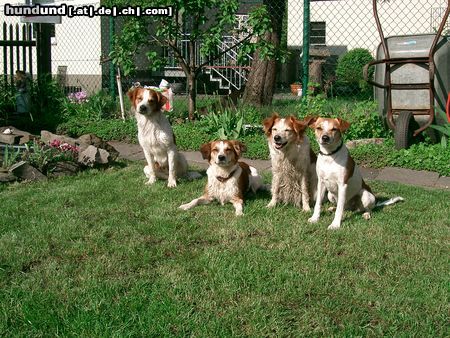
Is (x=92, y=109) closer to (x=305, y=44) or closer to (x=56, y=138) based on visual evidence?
(x=56, y=138)

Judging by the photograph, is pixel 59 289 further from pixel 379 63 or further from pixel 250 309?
pixel 379 63

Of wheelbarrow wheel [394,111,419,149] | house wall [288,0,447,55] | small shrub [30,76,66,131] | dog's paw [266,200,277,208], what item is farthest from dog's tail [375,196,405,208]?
house wall [288,0,447,55]

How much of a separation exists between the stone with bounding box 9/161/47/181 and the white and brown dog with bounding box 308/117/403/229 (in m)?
3.37

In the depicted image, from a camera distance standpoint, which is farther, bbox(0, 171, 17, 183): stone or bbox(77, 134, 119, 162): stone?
bbox(77, 134, 119, 162): stone

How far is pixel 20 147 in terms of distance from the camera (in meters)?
7.52

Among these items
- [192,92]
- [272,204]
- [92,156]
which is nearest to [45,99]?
[192,92]

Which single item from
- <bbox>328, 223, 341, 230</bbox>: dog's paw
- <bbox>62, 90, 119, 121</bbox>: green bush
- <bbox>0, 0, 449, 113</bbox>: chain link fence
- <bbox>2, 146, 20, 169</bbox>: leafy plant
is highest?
<bbox>0, 0, 449, 113</bbox>: chain link fence

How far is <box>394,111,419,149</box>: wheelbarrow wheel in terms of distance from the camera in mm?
7578

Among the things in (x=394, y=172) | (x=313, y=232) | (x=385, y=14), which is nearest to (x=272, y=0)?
(x=394, y=172)

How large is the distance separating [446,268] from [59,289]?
2.59 meters

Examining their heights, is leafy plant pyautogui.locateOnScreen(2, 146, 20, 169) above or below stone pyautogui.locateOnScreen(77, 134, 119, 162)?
below

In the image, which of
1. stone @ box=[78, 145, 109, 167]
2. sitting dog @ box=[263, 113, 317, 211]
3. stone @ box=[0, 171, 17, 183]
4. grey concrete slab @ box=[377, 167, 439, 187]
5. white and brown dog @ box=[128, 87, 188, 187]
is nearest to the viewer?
sitting dog @ box=[263, 113, 317, 211]

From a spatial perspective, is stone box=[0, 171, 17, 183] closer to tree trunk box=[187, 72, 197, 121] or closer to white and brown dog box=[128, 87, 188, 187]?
white and brown dog box=[128, 87, 188, 187]

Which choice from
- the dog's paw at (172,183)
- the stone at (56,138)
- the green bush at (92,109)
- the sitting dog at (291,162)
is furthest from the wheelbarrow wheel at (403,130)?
the green bush at (92,109)
